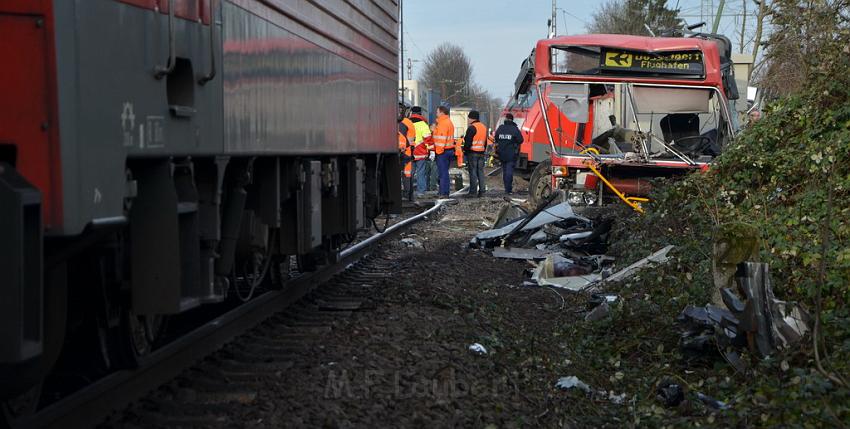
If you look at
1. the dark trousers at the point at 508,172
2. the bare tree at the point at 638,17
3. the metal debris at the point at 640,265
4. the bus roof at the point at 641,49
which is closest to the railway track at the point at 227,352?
the metal debris at the point at 640,265

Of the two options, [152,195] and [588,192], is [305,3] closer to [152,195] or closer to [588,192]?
[152,195]

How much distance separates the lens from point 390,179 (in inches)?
467

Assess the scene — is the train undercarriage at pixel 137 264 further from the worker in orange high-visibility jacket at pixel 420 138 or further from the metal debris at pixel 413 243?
the worker in orange high-visibility jacket at pixel 420 138

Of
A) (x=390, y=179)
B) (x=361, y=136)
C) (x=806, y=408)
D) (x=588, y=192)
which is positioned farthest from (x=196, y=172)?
(x=588, y=192)

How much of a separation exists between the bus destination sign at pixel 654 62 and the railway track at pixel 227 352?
6545mm

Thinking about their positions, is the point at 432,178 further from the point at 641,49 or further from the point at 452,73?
the point at 452,73

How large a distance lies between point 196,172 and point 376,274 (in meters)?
5.54

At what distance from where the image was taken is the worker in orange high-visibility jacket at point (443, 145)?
24062mm

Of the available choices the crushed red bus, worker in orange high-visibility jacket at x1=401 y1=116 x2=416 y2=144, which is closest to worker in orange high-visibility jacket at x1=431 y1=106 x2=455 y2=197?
worker in orange high-visibility jacket at x1=401 y1=116 x2=416 y2=144

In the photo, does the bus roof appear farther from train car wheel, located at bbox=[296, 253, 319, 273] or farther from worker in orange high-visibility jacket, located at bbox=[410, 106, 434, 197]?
worker in orange high-visibility jacket, located at bbox=[410, 106, 434, 197]

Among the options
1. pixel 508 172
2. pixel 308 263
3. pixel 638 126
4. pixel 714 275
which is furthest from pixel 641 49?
pixel 508 172

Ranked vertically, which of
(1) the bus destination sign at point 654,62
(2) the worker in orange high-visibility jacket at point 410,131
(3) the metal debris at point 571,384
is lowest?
(3) the metal debris at point 571,384

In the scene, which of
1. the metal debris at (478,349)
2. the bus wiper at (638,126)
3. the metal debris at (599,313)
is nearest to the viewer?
the metal debris at (478,349)

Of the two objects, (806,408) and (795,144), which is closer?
(806,408)
